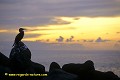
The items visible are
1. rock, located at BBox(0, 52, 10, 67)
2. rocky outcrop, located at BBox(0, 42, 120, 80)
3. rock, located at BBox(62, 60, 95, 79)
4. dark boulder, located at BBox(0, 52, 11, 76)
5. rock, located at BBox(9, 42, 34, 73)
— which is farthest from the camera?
rock, located at BBox(62, 60, 95, 79)

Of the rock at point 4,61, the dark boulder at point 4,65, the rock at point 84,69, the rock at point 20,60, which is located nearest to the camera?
the dark boulder at point 4,65

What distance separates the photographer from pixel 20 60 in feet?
133

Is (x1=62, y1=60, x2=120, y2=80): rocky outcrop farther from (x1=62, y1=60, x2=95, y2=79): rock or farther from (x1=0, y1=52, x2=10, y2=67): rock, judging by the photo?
(x1=0, y1=52, x2=10, y2=67): rock

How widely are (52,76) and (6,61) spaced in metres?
7.19

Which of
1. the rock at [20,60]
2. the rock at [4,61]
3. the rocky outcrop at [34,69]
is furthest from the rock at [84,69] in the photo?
the rock at [4,61]

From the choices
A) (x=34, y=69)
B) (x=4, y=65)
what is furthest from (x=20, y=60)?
(x=34, y=69)

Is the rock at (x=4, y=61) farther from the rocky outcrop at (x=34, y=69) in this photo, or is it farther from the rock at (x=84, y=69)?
the rock at (x=84, y=69)

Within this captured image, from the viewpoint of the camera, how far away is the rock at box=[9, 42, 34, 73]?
40.4m

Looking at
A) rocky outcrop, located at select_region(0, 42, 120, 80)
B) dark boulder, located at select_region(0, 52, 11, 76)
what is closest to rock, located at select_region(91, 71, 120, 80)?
rocky outcrop, located at select_region(0, 42, 120, 80)

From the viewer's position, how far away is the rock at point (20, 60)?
40.4 m

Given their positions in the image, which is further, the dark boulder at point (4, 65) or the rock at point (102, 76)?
the rock at point (102, 76)

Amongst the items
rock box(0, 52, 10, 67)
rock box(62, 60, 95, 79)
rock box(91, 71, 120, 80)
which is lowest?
rock box(91, 71, 120, 80)

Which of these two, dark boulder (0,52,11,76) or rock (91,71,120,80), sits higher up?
dark boulder (0,52,11,76)

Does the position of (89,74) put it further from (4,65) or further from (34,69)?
(4,65)
